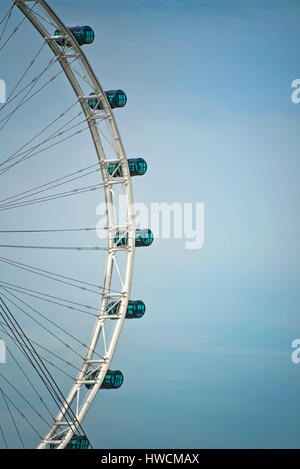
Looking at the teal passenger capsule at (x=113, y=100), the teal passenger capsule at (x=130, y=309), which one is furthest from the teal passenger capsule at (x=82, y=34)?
the teal passenger capsule at (x=130, y=309)

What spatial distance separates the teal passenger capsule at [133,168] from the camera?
110 feet

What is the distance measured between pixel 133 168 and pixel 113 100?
2390mm

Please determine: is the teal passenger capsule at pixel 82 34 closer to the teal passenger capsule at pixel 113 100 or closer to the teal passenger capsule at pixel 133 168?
the teal passenger capsule at pixel 113 100

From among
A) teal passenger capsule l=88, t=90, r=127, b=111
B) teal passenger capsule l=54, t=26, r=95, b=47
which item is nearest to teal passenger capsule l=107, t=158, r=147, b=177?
→ teal passenger capsule l=88, t=90, r=127, b=111

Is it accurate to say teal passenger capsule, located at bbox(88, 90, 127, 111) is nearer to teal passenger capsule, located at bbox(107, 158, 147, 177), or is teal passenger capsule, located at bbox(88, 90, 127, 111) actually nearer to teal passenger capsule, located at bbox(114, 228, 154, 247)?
teal passenger capsule, located at bbox(107, 158, 147, 177)

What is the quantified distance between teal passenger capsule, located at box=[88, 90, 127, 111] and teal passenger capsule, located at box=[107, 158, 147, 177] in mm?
1925

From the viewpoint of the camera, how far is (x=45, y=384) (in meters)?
29.4

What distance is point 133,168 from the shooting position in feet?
111

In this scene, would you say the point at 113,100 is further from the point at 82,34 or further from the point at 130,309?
the point at 130,309

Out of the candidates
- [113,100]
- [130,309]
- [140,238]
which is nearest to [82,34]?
[113,100]

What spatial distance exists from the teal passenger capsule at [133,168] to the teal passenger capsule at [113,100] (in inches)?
75.8

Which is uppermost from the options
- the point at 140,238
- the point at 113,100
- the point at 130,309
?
the point at 113,100
